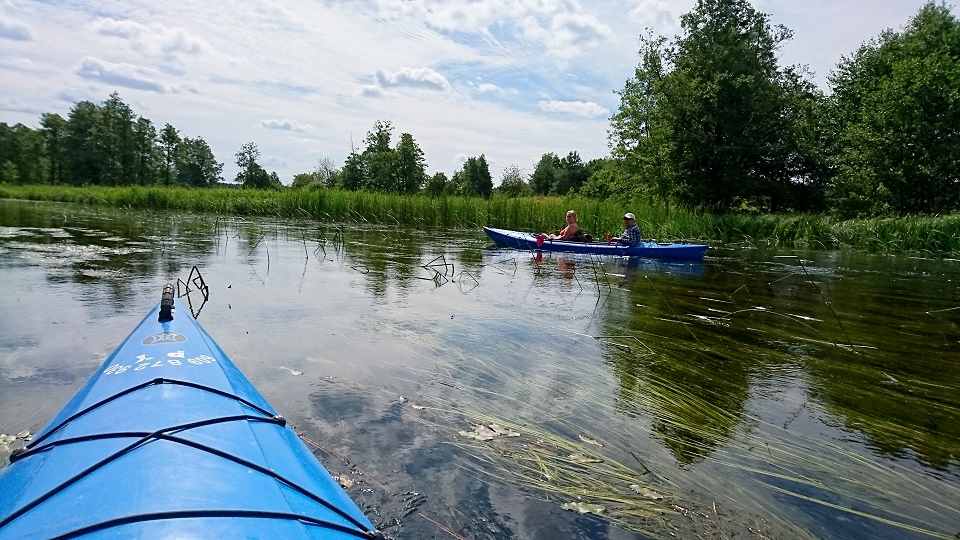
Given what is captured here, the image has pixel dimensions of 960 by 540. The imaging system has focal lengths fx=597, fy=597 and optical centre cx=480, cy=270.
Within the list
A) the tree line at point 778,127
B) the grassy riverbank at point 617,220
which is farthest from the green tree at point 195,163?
the tree line at point 778,127

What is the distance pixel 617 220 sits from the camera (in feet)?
56.3

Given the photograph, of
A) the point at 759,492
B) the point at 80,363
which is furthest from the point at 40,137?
the point at 759,492

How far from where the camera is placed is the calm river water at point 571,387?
271 centimetres

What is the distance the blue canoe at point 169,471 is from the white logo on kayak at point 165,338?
0.41 meters

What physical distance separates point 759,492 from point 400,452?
1.77 metres

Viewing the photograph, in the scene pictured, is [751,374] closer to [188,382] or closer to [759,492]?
[759,492]

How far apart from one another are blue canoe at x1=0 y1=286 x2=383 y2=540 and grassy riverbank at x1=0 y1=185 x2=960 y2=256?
15.0m

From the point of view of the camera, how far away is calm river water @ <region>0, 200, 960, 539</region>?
2709 mm

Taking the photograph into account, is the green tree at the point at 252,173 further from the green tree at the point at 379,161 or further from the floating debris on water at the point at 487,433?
the floating debris on water at the point at 487,433

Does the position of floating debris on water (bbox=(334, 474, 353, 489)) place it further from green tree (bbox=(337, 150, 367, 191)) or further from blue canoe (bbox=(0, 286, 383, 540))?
green tree (bbox=(337, 150, 367, 191))

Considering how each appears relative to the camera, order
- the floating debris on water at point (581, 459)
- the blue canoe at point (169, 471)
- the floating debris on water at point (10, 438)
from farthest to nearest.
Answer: the floating debris on water at point (581, 459)
the floating debris on water at point (10, 438)
the blue canoe at point (169, 471)

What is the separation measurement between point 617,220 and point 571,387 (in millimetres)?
13524

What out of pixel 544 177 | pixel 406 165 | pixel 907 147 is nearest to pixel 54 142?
pixel 406 165

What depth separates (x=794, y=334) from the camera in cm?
614
